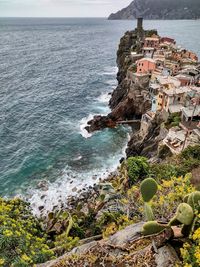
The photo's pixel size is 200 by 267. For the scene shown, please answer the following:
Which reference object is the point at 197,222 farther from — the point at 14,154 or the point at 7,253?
the point at 14,154

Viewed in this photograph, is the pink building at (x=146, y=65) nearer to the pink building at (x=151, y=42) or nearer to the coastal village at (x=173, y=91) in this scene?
the coastal village at (x=173, y=91)

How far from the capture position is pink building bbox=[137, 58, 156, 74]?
7384cm

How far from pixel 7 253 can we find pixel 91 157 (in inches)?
1618

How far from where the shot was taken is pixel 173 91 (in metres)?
54.6

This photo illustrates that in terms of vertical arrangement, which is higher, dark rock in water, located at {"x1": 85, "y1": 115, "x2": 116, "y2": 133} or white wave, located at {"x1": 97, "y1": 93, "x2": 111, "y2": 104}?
white wave, located at {"x1": 97, "y1": 93, "x2": 111, "y2": 104}

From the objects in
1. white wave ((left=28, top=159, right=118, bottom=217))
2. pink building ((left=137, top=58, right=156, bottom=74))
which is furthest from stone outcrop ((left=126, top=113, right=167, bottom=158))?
pink building ((left=137, top=58, right=156, bottom=74))

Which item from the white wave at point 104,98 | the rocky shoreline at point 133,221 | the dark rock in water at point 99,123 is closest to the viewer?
the rocky shoreline at point 133,221

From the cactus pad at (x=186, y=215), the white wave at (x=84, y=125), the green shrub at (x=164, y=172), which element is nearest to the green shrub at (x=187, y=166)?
the green shrub at (x=164, y=172)

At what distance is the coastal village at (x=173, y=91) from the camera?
44.3 m

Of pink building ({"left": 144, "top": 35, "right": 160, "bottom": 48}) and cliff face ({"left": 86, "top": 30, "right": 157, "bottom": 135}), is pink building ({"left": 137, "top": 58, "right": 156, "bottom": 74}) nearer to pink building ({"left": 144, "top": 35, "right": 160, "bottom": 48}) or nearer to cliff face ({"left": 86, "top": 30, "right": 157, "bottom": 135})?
cliff face ({"left": 86, "top": 30, "right": 157, "bottom": 135})

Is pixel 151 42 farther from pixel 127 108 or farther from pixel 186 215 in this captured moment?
pixel 186 215

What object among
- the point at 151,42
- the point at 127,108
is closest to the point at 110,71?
the point at 151,42

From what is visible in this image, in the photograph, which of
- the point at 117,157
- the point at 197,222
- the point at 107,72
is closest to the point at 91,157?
the point at 117,157

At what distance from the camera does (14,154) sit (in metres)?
55.3
